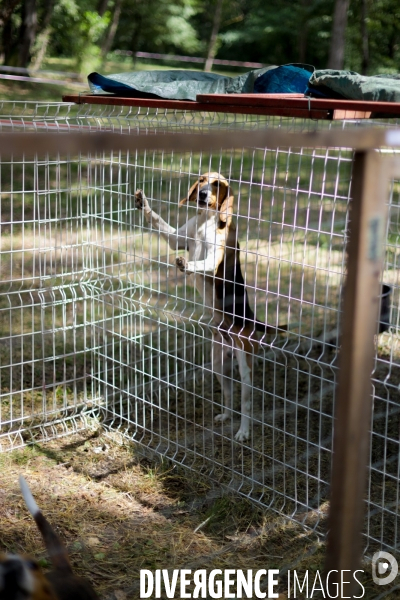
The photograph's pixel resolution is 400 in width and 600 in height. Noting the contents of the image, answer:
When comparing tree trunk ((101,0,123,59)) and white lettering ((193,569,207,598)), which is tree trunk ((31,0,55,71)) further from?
white lettering ((193,569,207,598))

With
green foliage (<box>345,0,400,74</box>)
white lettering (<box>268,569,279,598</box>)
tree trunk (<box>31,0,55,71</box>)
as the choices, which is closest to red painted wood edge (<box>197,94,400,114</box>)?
white lettering (<box>268,569,279,598</box>)

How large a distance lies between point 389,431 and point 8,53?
53.2ft

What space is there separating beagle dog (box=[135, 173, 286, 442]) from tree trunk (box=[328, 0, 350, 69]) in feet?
33.8

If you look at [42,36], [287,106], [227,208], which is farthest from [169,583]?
[42,36]

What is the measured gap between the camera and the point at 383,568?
3.02 m

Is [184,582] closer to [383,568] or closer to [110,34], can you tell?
[383,568]

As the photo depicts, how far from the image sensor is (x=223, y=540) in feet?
10.9

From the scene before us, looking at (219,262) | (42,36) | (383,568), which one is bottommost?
(383,568)

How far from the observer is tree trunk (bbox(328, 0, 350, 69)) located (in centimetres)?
1308

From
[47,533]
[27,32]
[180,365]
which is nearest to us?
[47,533]

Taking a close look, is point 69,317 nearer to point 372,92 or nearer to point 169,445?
point 169,445

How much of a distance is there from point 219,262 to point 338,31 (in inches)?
421

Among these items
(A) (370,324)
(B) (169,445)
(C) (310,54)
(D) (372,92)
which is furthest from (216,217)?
(C) (310,54)

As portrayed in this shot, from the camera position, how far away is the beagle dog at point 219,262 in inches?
148
